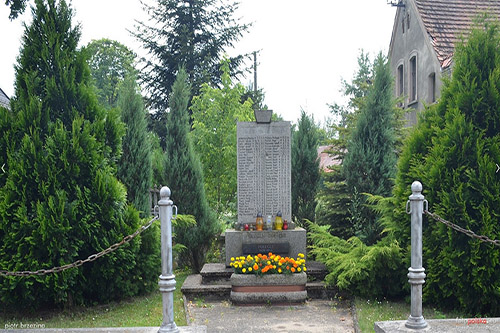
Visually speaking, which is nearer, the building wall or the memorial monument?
the memorial monument

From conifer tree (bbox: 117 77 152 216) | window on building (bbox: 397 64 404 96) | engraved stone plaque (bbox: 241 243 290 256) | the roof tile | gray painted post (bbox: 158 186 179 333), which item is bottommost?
engraved stone plaque (bbox: 241 243 290 256)

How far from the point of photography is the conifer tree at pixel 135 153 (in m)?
8.34

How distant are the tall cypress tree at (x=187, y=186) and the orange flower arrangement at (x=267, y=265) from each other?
7.45ft

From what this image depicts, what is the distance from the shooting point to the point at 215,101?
37.6 ft

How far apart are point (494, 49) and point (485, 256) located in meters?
2.63

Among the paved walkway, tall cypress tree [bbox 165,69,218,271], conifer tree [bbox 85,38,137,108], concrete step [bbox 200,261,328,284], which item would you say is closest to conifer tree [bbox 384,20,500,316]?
the paved walkway

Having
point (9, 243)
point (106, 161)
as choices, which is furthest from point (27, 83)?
point (9, 243)

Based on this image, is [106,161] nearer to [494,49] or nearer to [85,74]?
[85,74]

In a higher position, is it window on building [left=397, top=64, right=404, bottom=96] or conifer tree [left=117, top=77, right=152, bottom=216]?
window on building [left=397, top=64, right=404, bottom=96]

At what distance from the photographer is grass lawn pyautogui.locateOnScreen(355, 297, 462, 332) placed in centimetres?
554

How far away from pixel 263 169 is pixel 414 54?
10522 millimetres

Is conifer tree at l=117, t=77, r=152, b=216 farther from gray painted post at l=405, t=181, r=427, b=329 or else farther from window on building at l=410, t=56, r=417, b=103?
window on building at l=410, t=56, r=417, b=103

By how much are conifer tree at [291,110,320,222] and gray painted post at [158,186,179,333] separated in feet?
20.6

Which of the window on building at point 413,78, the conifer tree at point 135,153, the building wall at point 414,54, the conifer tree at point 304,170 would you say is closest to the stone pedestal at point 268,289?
the conifer tree at point 135,153
